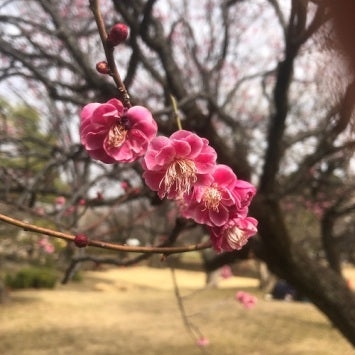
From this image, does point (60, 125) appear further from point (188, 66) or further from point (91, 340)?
point (91, 340)

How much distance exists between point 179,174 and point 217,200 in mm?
94

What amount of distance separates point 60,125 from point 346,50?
23.6ft

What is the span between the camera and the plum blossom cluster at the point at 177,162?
72cm

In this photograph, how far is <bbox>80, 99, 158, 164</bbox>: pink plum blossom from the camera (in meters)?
0.71

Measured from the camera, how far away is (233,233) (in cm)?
86

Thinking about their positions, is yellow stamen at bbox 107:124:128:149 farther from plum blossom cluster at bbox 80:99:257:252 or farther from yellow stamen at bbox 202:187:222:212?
yellow stamen at bbox 202:187:222:212

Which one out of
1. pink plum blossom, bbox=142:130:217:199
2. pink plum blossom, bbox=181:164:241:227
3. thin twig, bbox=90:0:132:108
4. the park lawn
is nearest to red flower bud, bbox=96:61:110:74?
thin twig, bbox=90:0:132:108

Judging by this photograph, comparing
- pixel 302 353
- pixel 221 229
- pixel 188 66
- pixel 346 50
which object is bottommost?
pixel 302 353

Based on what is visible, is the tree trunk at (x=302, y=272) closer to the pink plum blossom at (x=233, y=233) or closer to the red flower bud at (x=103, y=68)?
the pink plum blossom at (x=233, y=233)

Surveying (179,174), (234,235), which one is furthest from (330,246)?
(179,174)

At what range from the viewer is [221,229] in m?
0.86

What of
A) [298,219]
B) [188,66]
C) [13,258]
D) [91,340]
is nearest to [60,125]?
[188,66]

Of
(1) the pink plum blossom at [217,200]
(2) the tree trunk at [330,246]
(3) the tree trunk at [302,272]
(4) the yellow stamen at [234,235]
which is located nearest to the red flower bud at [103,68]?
(1) the pink plum blossom at [217,200]

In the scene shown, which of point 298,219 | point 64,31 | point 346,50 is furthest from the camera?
point 298,219
